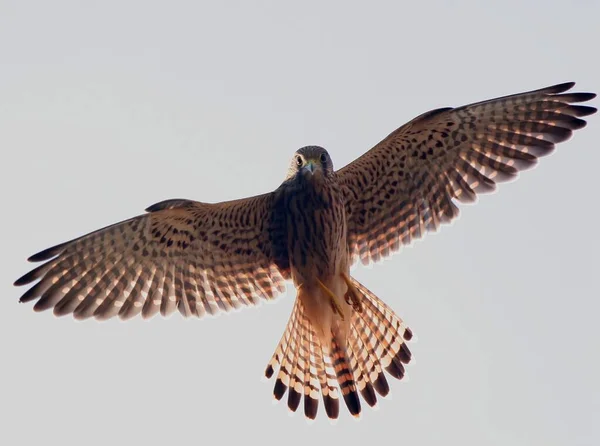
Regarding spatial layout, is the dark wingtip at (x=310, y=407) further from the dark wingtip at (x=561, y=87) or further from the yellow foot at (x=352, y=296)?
the dark wingtip at (x=561, y=87)

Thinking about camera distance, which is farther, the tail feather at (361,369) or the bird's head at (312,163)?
the tail feather at (361,369)

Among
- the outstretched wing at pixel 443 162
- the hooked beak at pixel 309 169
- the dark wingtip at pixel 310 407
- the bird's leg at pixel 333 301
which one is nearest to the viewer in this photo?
the hooked beak at pixel 309 169

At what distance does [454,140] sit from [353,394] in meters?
2.40

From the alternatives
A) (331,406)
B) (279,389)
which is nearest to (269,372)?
(279,389)

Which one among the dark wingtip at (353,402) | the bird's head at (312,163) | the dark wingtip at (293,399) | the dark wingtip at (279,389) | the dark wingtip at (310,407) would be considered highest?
the bird's head at (312,163)

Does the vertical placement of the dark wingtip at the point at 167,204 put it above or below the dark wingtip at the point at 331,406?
Result: above

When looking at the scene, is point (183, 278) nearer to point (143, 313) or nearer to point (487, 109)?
point (143, 313)

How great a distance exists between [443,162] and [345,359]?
1.95m

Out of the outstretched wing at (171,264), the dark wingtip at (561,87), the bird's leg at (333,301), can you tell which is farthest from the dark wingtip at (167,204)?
the dark wingtip at (561,87)

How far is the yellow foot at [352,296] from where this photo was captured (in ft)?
33.1

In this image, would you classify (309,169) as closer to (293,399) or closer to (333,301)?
(333,301)

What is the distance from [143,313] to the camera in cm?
1008

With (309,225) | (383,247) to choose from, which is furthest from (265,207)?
(383,247)

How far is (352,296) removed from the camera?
1011cm
